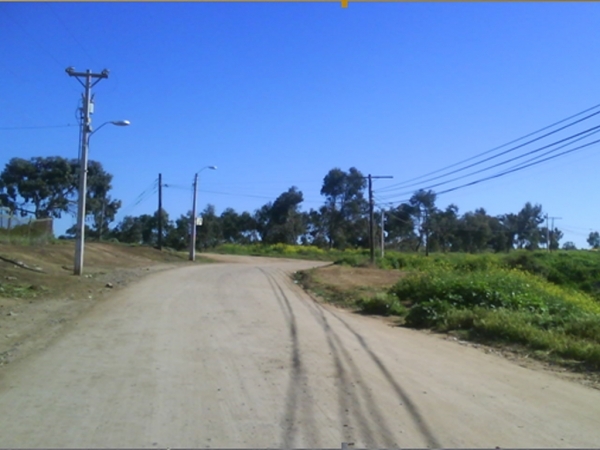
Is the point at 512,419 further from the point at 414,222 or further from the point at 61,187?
the point at 414,222

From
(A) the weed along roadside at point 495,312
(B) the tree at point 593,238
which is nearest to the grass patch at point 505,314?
(A) the weed along roadside at point 495,312

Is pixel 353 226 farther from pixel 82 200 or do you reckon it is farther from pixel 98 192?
pixel 82 200

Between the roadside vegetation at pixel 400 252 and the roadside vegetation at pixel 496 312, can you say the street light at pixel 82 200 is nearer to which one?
the roadside vegetation at pixel 400 252

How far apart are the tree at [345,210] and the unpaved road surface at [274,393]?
8274 cm

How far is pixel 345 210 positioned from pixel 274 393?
91.3 m

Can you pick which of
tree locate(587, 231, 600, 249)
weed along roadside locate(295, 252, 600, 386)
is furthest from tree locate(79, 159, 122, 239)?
tree locate(587, 231, 600, 249)

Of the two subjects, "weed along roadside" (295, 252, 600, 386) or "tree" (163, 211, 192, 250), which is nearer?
"weed along roadside" (295, 252, 600, 386)

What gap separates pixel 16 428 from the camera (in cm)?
664

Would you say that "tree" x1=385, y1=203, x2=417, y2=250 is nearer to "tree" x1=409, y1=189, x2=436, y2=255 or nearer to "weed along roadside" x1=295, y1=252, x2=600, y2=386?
"tree" x1=409, y1=189, x2=436, y2=255

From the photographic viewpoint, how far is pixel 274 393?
812cm

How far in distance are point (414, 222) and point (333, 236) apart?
13579mm

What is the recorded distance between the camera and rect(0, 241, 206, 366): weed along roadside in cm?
1261

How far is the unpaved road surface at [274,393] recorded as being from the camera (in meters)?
6.55

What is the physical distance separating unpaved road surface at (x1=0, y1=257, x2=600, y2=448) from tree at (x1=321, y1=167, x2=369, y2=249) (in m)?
82.7
